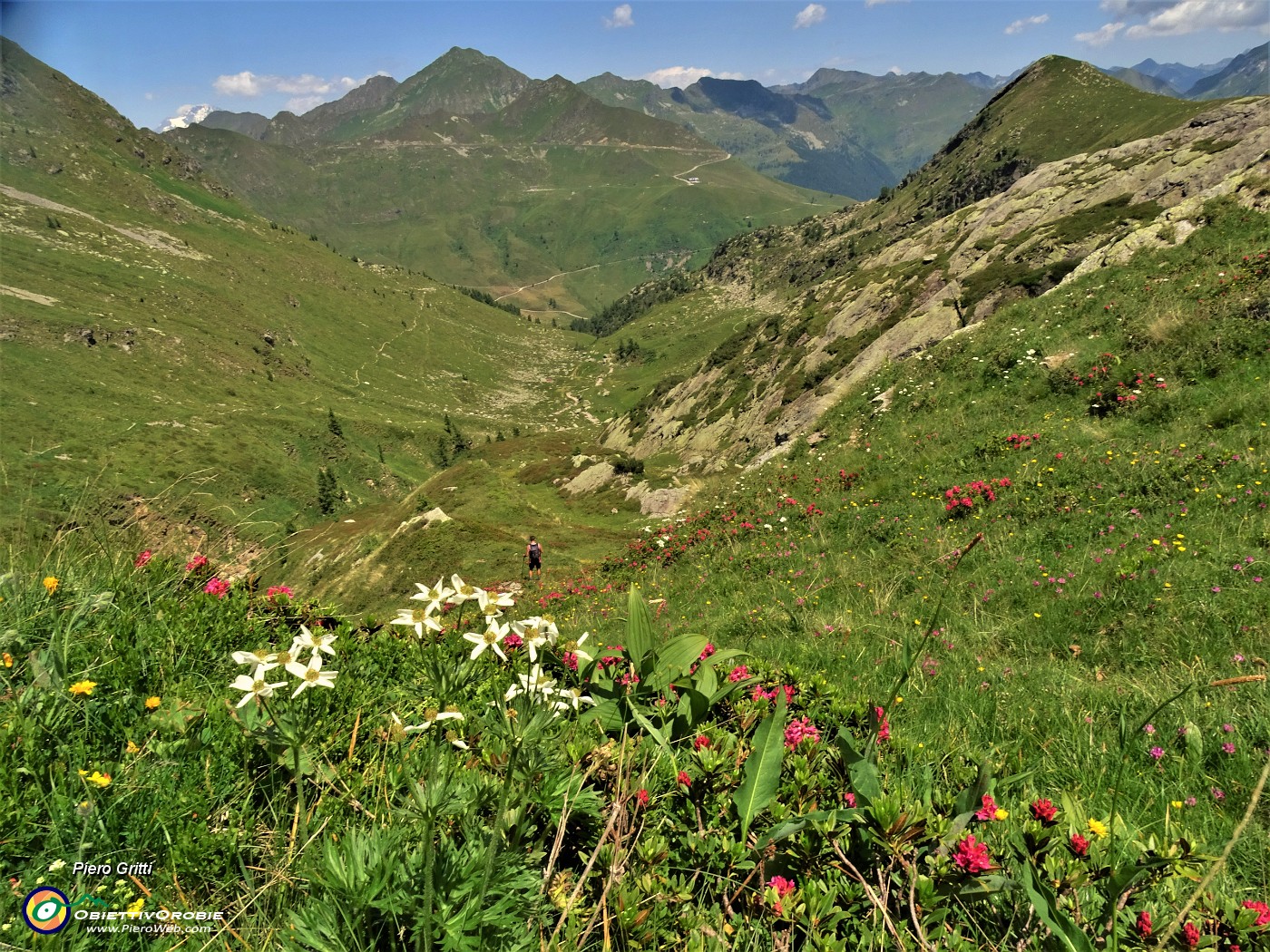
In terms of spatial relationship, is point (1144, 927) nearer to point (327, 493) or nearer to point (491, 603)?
point (491, 603)

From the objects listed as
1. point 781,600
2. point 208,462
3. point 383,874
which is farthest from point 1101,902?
point 208,462

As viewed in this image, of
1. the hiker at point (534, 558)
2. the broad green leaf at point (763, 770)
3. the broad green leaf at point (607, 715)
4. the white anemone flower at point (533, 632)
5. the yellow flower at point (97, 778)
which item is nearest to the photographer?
the white anemone flower at point (533, 632)

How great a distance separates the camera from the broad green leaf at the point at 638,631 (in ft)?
12.5

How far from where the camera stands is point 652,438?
75750mm

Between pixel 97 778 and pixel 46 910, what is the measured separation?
24.4 inches

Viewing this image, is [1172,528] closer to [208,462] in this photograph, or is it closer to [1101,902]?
[1101,902]

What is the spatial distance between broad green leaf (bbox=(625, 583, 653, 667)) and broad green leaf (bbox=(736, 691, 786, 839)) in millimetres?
986

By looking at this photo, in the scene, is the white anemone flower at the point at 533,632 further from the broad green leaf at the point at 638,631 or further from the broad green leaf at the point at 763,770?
the broad green leaf at the point at 763,770

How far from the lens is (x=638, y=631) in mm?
3877

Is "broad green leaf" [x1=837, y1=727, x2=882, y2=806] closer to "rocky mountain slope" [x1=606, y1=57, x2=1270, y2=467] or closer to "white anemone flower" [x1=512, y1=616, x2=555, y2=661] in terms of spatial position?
"white anemone flower" [x1=512, y1=616, x2=555, y2=661]

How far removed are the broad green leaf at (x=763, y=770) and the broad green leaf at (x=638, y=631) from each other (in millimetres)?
986

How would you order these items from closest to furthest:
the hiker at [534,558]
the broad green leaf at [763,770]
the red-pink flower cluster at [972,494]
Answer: the broad green leaf at [763,770], the red-pink flower cluster at [972,494], the hiker at [534,558]

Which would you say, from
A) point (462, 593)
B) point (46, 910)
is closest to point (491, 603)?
point (462, 593)

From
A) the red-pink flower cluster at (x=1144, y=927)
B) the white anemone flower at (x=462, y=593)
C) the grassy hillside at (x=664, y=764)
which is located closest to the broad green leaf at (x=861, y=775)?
the grassy hillside at (x=664, y=764)
